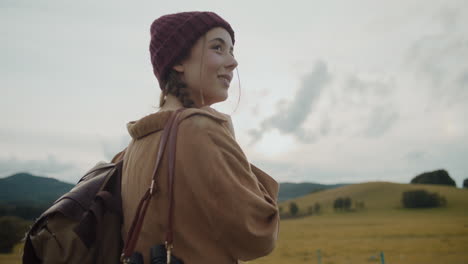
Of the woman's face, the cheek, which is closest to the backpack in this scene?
the woman's face

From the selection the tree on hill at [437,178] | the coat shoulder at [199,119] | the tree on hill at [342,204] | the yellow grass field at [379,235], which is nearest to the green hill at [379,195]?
the yellow grass field at [379,235]

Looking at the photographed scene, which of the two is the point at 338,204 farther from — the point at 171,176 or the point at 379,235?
the point at 171,176

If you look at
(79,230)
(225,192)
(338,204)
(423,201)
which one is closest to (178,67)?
(225,192)

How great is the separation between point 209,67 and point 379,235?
154ft

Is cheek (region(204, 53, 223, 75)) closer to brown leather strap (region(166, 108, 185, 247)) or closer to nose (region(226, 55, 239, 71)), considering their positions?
nose (region(226, 55, 239, 71))

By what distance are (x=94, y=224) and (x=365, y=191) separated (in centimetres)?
9857

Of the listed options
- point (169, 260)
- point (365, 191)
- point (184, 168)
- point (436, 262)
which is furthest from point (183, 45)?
point (365, 191)

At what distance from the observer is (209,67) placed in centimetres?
215

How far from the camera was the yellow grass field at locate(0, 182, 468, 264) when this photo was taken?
28.6 meters

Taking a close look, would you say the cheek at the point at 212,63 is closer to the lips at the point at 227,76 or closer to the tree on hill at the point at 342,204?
the lips at the point at 227,76

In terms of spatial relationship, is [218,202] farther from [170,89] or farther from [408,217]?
[408,217]

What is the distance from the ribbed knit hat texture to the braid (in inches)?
2.7

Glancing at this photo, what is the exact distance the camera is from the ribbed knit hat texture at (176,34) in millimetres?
2145

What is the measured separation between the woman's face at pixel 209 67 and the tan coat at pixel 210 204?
0.39m
